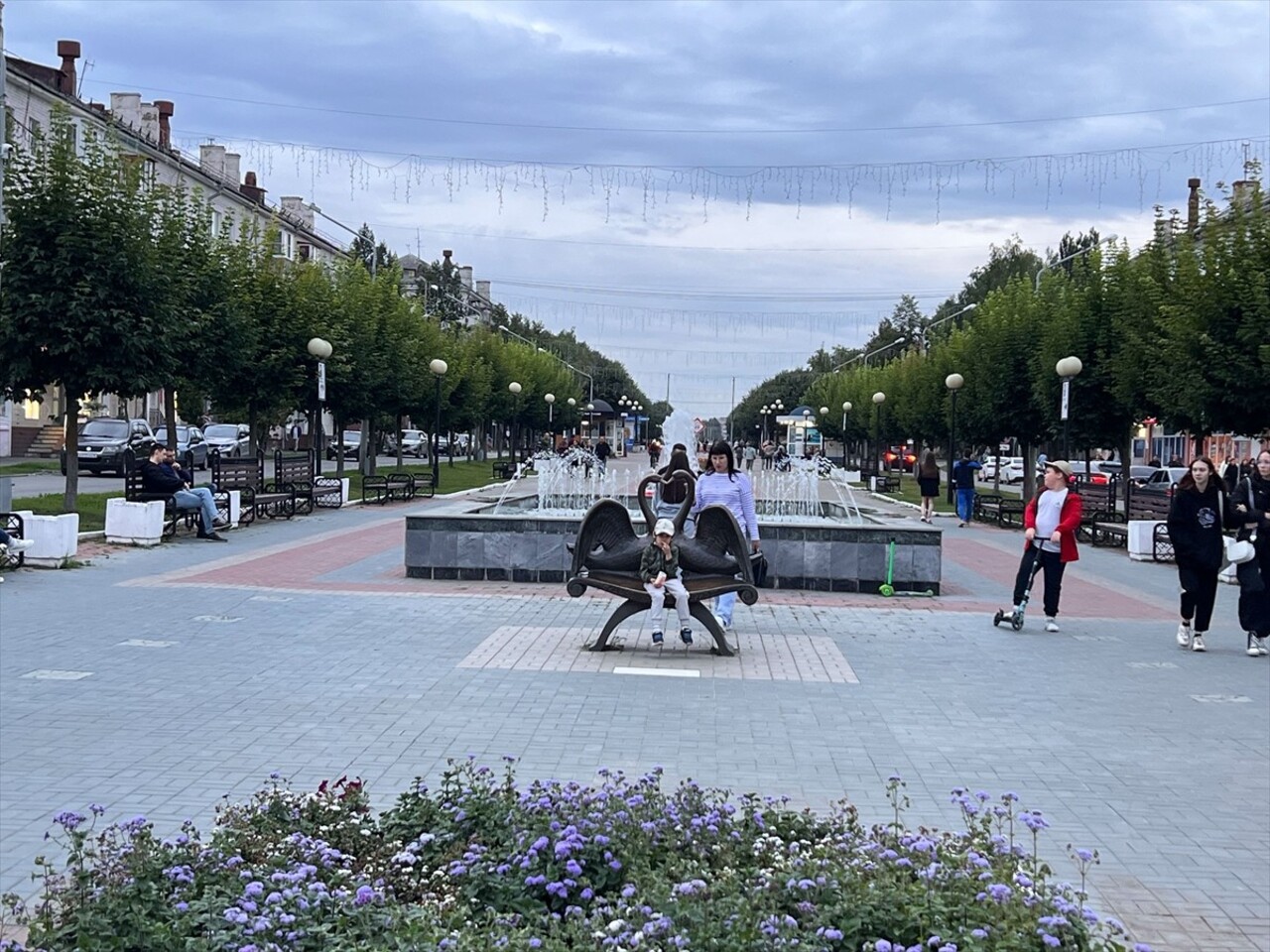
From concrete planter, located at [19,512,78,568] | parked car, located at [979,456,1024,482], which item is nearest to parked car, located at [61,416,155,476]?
concrete planter, located at [19,512,78,568]

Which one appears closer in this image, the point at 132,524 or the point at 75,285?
the point at 132,524

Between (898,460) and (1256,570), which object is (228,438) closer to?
(898,460)

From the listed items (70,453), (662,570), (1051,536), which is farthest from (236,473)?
(1051,536)

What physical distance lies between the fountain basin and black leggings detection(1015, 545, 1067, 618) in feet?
7.85

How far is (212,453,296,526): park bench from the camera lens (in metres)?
21.8

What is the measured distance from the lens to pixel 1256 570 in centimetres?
1106

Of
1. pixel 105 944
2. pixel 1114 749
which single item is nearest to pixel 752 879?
pixel 105 944

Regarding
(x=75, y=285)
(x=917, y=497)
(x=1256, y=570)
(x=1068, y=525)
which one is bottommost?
(x=917, y=497)

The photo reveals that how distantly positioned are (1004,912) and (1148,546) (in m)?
17.9

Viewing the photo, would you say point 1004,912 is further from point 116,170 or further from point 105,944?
point 116,170

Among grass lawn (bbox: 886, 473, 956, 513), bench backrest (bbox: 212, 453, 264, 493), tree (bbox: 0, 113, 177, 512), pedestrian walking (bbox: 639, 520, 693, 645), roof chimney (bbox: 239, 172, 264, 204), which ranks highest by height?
roof chimney (bbox: 239, 172, 264, 204)

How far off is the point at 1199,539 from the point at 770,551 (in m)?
4.92

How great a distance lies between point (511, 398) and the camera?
61.9 metres

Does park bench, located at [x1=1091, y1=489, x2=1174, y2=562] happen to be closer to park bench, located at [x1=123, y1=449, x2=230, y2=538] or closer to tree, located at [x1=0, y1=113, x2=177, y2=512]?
park bench, located at [x1=123, y1=449, x2=230, y2=538]
